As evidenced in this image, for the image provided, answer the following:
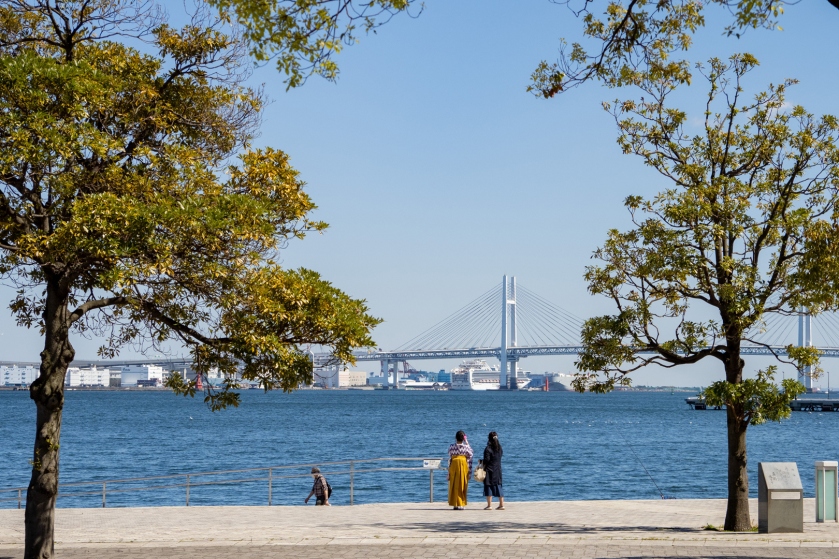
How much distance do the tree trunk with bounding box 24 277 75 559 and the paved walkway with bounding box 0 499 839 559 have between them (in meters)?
1.48

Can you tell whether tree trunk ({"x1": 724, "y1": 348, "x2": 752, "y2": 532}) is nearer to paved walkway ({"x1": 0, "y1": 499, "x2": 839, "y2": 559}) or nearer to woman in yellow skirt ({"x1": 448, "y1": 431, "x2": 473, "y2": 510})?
paved walkway ({"x1": 0, "y1": 499, "x2": 839, "y2": 559})

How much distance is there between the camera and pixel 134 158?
1134 cm

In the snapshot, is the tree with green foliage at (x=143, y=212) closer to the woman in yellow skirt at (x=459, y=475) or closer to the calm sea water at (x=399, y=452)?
the woman in yellow skirt at (x=459, y=475)

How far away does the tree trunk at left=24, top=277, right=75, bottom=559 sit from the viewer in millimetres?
10734

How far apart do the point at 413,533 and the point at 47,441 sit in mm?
5602

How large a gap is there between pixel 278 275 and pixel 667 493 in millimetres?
30097

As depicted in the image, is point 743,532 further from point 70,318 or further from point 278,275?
point 70,318

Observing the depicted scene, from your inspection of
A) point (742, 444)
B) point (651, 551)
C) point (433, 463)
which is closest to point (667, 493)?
point (433, 463)

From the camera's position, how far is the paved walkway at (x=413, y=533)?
12617mm

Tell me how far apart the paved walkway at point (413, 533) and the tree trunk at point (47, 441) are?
4.87 ft

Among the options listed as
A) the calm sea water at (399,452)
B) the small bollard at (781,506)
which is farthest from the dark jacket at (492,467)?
the calm sea water at (399,452)

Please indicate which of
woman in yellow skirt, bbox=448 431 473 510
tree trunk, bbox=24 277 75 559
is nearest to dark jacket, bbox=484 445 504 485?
woman in yellow skirt, bbox=448 431 473 510

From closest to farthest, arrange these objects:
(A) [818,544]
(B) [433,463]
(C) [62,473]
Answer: (A) [818,544] < (B) [433,463] < (C) [62,473]

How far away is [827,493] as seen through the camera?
15.9 metres
